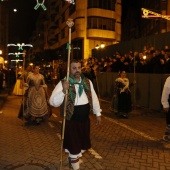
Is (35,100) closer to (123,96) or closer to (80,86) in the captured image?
(123,96)

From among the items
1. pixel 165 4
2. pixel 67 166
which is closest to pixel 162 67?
pixel 67 166

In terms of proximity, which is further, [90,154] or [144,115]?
[144,115]

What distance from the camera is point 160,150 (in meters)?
7.20

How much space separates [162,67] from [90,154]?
8.47 meters

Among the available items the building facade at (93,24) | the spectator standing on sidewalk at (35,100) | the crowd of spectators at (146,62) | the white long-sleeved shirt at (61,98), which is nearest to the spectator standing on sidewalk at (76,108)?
the white long-sleeved shirt at (61,98)

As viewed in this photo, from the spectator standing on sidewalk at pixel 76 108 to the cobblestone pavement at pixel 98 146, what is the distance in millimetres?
775

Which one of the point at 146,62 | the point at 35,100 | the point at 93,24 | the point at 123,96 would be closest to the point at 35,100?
the point at 35,100

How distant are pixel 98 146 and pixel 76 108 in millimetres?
2505

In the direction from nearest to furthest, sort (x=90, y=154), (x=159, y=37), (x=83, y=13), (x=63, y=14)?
(x=90, y=154), (x=159, y=37), (x=83, y=13), (x=63, y=14)

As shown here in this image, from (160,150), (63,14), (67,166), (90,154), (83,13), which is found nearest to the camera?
(67,166)

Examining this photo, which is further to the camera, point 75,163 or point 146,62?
point 146,62

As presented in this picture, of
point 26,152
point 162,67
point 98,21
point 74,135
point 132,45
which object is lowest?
point 26,152

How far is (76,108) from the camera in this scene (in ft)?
17.2

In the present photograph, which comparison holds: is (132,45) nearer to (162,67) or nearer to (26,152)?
(162,67)
